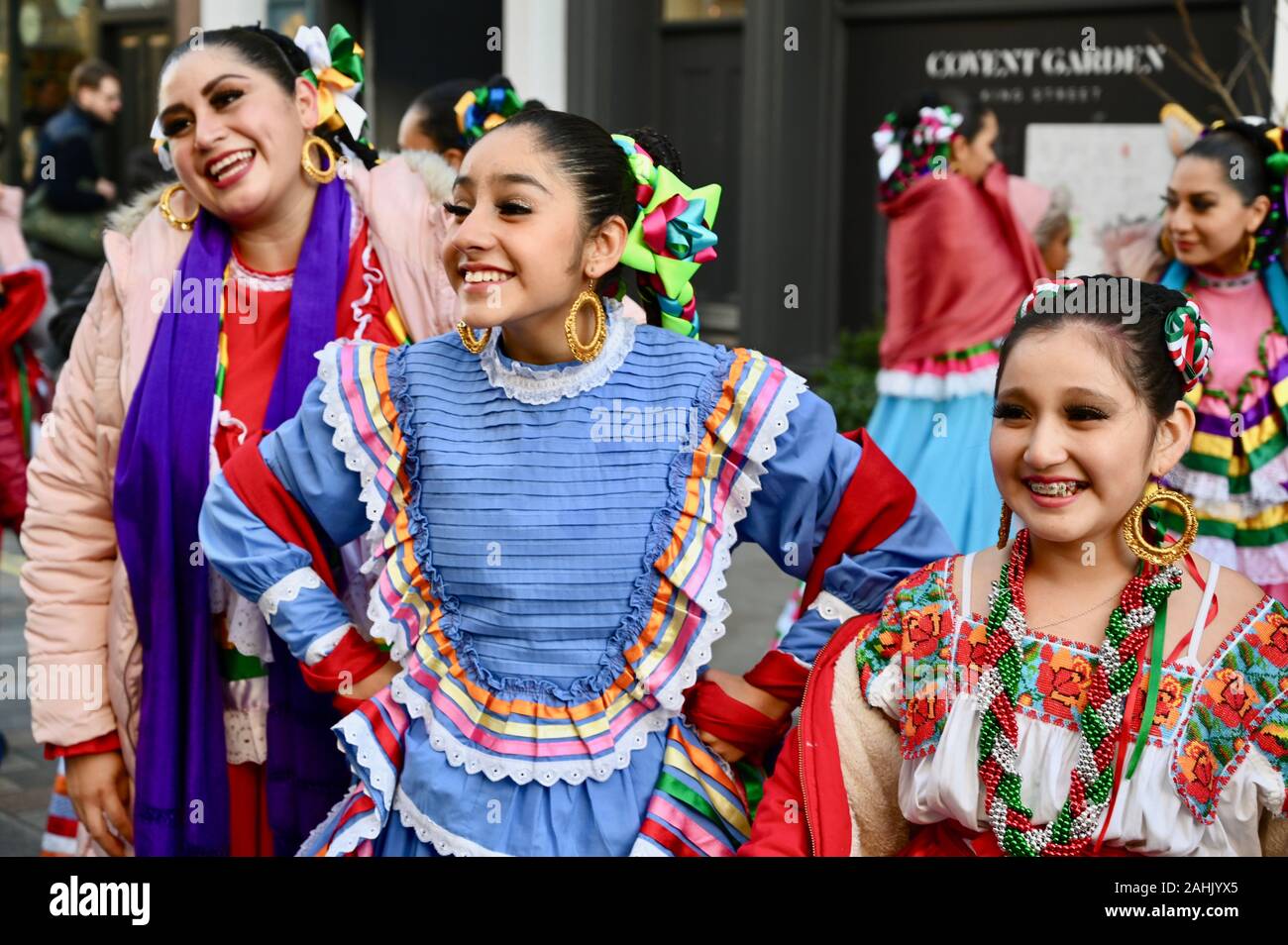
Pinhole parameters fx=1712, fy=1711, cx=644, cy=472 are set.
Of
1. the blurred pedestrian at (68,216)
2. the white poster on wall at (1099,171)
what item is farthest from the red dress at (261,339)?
the blurred pedestrian at (68,216)

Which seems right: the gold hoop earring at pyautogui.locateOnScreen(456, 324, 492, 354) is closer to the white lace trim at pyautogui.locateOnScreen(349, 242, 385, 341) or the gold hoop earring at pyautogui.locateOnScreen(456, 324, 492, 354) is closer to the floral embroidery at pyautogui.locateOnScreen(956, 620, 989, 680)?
the white lace trim at pyautogui.locateOnScreen(349, 242, 385, 341)

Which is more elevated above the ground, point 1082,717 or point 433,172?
point 433,172

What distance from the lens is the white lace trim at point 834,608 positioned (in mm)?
2740

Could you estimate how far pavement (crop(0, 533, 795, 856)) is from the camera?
16.6ft

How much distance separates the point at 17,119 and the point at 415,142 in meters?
11.3

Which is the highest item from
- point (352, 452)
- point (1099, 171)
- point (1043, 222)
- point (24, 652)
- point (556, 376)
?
point (1099, 171)

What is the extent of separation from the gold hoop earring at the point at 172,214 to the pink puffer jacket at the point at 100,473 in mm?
17

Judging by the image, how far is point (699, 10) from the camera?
10734mm

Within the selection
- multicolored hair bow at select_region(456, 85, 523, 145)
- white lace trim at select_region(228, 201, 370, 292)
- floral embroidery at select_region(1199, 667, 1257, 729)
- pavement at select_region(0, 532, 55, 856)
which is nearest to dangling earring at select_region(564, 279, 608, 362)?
white lace trim at select_region(228, 201, 370, 292)

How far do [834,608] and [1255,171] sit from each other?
2652mm

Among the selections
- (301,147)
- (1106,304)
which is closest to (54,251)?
(301,147)

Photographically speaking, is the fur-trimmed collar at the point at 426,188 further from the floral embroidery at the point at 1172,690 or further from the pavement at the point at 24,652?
the pavement at the point at 24,652

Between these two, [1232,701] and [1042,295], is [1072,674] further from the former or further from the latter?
[1042,295]

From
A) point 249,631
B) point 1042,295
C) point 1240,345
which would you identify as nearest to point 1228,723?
point 1042,295
